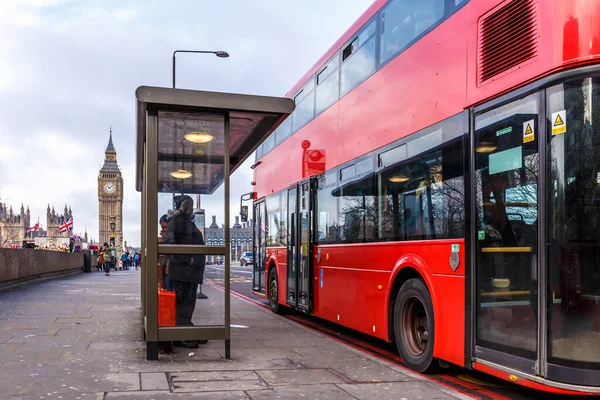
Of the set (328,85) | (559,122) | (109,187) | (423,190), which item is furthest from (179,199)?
(109,187)

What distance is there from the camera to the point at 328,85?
433 inches

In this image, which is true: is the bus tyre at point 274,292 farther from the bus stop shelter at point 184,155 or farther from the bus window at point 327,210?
the bus stop shelter at point 184,155

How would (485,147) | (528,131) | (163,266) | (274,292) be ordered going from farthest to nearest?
(274,292) → (163,266) → (485,147) → (528,131)

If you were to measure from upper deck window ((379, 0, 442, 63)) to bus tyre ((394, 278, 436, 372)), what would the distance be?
286 centimetres

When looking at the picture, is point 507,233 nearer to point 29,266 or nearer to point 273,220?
point 273,220

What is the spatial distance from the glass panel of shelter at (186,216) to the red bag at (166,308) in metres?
0.05

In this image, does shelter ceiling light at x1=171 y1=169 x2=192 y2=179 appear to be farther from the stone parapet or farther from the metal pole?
the stone parapet

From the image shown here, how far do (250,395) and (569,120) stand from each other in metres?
3.54

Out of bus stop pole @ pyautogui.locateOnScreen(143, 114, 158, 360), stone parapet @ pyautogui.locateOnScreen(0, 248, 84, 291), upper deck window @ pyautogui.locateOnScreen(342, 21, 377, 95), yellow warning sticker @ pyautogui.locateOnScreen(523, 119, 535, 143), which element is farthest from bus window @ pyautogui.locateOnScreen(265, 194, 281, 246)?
yellow warning sticker @ pyautogui.locateOnScreen(523, 119, 535, 143)

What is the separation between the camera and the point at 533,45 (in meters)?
5.56

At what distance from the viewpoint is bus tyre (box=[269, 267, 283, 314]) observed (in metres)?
14.0

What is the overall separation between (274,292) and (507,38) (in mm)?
9268

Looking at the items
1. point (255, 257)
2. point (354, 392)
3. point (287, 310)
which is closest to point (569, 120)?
point (354, 392)

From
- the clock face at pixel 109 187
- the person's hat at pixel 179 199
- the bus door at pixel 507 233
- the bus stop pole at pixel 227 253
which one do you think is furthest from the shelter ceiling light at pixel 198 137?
the clock face at pixel 109 187
